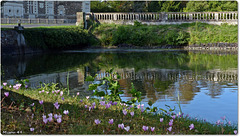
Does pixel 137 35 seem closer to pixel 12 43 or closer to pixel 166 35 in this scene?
→ pixel 166 35

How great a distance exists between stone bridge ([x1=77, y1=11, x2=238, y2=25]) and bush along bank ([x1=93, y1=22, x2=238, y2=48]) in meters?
1.16

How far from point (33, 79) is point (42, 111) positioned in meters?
7.34

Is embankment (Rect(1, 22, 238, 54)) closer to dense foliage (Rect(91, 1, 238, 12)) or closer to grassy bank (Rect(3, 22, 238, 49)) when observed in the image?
grassy bank (Rect(3, 22, 238, 49))

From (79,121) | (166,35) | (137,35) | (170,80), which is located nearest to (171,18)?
(166,35)

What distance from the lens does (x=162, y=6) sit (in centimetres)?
4541

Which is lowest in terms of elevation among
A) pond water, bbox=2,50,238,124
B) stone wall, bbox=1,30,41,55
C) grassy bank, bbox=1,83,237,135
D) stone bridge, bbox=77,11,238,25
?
pond water, bbox=2,50,238,124

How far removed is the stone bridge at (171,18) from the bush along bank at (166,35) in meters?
1.16

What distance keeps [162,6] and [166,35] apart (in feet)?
59.6

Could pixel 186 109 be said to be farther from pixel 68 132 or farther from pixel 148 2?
pixel 148 2

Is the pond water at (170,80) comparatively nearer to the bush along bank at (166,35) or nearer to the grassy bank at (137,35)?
the grassy bank at (137,35)

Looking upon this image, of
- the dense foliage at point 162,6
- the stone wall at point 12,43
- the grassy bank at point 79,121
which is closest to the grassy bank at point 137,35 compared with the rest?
the stone wall at point 12,43

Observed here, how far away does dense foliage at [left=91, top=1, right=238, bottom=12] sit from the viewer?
4088cm

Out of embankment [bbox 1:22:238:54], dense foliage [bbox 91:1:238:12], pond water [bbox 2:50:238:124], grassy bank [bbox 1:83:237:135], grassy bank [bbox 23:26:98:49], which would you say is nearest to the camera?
grassy bank [bbox 1:83:237:135]

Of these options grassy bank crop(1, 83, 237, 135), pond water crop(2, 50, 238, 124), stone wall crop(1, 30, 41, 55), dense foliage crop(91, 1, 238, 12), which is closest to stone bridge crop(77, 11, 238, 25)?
dense foliage crop(91, 1, 238, 12)
